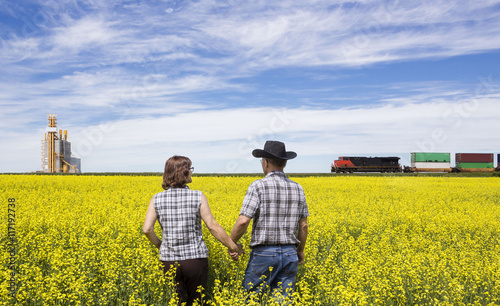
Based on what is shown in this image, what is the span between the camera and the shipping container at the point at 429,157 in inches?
2340

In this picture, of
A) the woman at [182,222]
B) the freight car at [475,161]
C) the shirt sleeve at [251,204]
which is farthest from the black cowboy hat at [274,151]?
the freight car at [475,161]

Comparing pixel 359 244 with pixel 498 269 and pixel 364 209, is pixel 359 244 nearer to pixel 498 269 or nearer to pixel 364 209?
pixel 498 269

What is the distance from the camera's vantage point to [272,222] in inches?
160

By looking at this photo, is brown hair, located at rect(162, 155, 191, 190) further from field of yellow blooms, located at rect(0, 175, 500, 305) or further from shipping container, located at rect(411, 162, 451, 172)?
shipping container, located at rect(411, 162, 451, 172)

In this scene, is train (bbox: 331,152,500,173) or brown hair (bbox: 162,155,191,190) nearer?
brown hair (bbox: 162,155,191,190)

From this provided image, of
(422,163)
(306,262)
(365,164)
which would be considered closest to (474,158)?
(422,163)

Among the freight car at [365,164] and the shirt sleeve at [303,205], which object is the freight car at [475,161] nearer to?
the freight car at [365,164]

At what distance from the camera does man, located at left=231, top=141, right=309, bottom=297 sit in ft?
13.2

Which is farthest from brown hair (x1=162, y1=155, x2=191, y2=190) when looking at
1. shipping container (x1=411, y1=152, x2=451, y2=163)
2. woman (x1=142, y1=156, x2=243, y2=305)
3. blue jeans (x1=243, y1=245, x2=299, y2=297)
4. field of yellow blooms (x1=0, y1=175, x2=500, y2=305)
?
shipping container (x1=411, y1=152, x2=451, y2=163)

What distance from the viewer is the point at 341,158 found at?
2153 inches

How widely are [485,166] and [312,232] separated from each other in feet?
206

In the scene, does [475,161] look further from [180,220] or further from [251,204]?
[180,220]

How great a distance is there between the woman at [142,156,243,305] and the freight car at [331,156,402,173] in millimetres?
50474

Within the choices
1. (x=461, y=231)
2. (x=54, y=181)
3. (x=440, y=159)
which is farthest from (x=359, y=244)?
(x=440, y=159)
